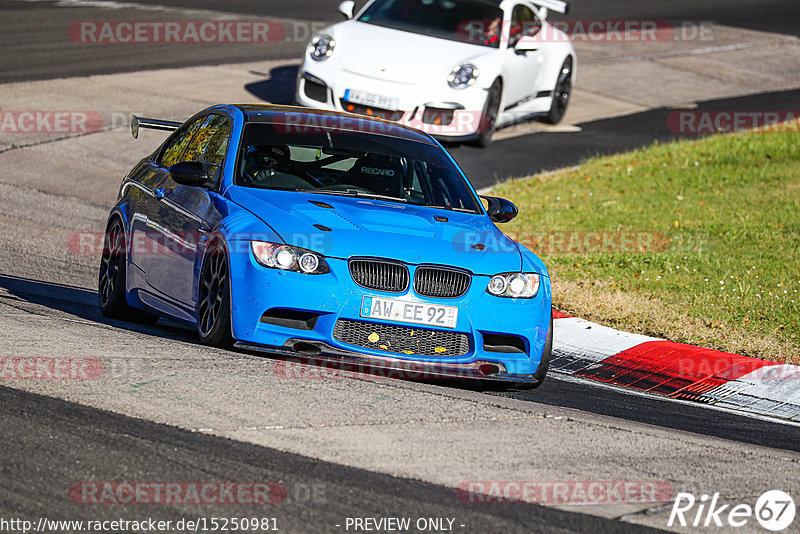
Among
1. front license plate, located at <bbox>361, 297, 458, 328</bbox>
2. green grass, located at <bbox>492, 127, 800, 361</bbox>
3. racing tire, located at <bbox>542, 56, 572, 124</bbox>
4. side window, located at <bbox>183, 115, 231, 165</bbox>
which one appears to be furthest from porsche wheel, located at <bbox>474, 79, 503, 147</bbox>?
front license plate, located at <bbox>361, 297, 458, 328</bbox>

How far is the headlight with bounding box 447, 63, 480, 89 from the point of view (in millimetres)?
14984

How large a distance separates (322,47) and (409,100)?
4.86 feet

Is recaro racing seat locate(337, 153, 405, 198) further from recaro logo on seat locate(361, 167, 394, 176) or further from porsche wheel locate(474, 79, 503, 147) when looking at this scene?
porsche wheel locate(474, 79, 503, 147)

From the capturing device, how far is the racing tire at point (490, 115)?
51.0ft

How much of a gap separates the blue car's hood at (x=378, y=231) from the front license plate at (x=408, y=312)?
25 cm

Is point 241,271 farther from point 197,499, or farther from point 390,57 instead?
point 390,57

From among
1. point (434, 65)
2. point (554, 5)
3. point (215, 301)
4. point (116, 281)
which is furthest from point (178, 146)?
point (554, 5)

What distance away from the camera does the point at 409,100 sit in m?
14.6

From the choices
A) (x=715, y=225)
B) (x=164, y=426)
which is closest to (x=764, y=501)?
(x=164, y=426)

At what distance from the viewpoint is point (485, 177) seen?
14727 mm

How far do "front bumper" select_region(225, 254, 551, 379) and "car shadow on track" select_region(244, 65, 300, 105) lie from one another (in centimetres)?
1044

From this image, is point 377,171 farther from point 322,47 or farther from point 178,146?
point 322,47

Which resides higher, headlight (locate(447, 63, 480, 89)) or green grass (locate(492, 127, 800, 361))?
headlight (locate(447, 63, 480, 89))

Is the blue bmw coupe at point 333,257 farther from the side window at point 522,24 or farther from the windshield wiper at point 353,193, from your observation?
the side window at point 522,24
